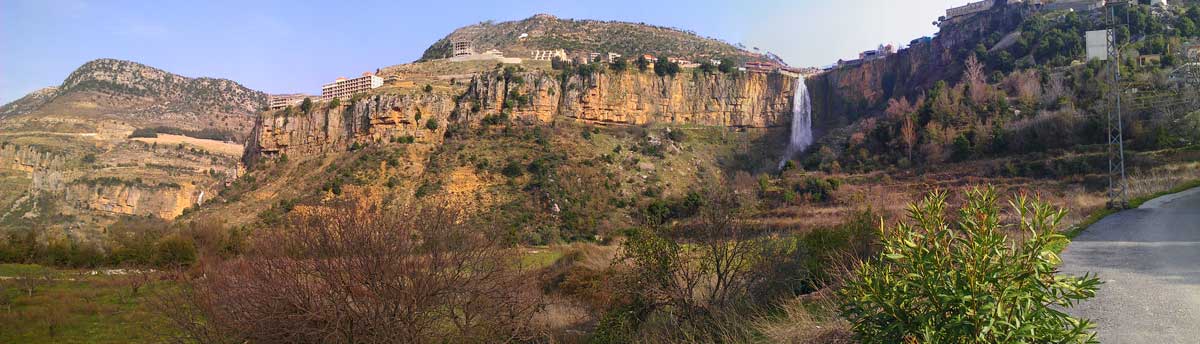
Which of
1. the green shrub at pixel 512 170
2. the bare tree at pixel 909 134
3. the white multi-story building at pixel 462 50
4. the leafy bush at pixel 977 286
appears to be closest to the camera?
the leafy bush at pixel 977 286

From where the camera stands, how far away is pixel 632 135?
59.9 meters

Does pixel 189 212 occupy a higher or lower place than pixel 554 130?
lower

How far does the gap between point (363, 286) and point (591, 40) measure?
3168 inches

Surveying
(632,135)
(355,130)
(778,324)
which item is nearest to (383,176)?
(355,130)

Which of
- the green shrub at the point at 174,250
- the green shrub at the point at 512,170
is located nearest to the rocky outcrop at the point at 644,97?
the green shrub at the point at 512,170

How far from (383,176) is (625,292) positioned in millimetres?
37960

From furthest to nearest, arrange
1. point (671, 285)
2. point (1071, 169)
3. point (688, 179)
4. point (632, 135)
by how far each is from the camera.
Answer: point (632, 135) → point (688, 179) → point (1071, 169) → point (671, 285)

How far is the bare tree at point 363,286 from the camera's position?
895 cm

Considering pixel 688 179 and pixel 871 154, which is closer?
pixel 871 154

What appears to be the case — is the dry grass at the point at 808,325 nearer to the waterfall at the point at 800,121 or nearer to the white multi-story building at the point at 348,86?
the waterfall at the point at 800,121

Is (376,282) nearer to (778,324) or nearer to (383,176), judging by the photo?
(778,324)

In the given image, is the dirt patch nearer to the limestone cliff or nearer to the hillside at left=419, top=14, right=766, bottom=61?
the limestone cliff

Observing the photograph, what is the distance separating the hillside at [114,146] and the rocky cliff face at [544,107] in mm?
9261

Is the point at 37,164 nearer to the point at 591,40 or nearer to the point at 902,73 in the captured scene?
the point at 591,40
